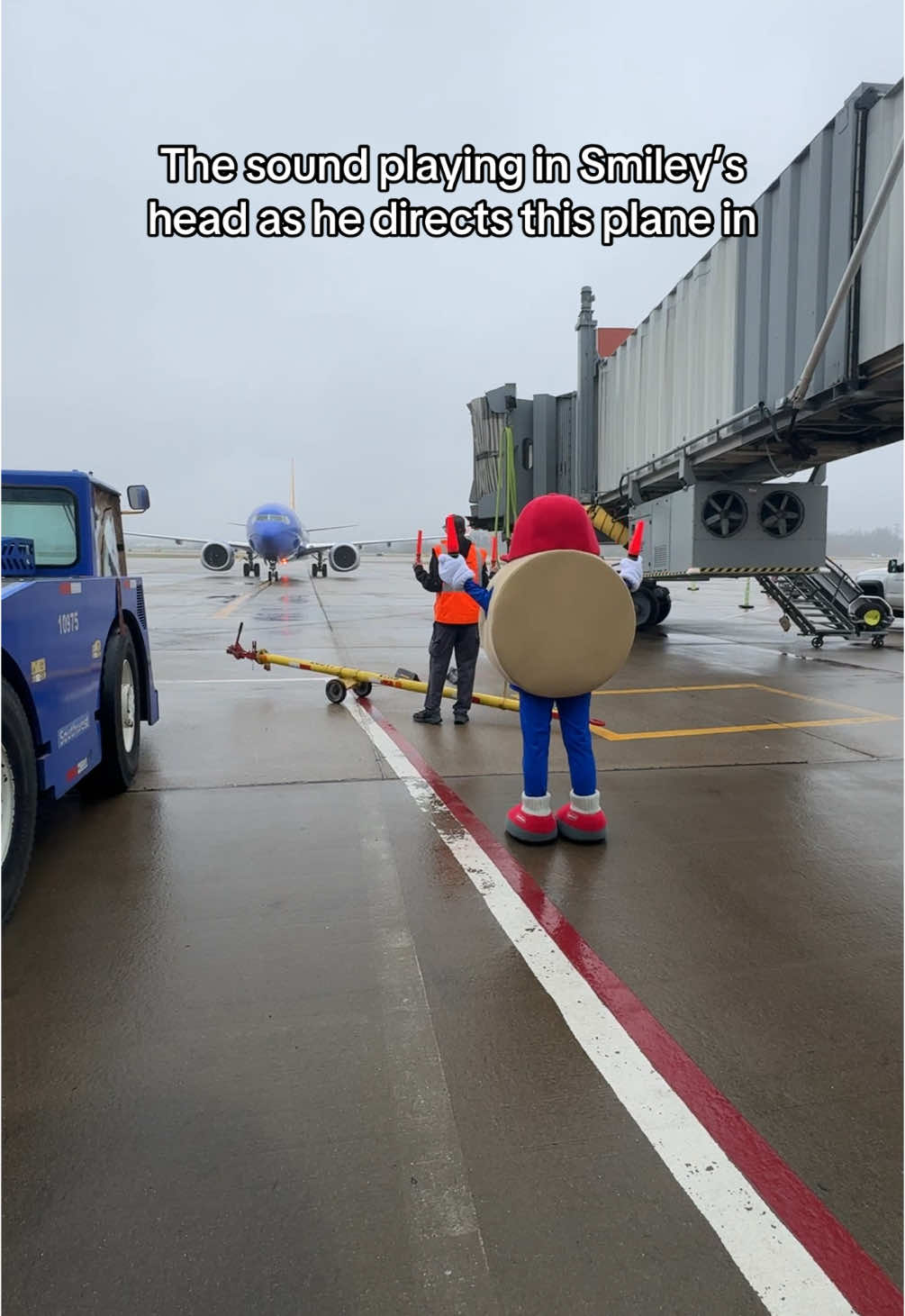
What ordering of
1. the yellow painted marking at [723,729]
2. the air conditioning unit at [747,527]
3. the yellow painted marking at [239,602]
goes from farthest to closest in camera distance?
the yellow painted marking at [239,602] → the air conditioning unit at [747,527] → the yellow painted marking at [723,729]

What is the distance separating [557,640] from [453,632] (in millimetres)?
2938

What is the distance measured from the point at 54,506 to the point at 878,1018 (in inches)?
191

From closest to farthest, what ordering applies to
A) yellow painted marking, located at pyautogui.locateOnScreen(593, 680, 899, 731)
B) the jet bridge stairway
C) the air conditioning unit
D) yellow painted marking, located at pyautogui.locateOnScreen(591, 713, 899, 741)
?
1. yellow painted marking, located at pyautogui.locateOnScreen(591, 713, 899, 741)
2. yellow painted marking, located at pyautogui.locateOnScreen(593, 680, 899, 731)
3. the air conditioning unit
4. the jet bridge stairway

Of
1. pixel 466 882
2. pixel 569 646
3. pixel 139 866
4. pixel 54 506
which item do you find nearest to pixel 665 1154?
pixel 466 882

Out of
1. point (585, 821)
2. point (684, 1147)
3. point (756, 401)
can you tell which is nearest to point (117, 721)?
point (585, 821)

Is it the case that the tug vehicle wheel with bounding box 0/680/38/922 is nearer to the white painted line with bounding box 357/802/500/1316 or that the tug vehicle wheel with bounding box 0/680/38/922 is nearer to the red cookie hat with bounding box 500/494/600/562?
the white painted line with bounding box 357/802/500/1316

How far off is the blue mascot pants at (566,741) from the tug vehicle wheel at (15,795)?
2.32 metres

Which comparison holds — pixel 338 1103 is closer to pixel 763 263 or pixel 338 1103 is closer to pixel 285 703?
pixel 285 703

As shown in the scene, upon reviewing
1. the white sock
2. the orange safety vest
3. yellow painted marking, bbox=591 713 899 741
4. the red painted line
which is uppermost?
the orange safety vest

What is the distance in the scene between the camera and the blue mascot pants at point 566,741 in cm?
436

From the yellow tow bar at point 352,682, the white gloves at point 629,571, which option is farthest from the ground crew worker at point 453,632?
the white gloves at point 629,571

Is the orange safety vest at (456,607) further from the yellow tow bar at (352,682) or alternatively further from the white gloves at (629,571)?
the white gloves at (629,571)

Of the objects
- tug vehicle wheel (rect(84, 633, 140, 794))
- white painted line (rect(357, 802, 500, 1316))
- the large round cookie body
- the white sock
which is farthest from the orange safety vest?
white painted line (rect(357, 802, 500, 1316))

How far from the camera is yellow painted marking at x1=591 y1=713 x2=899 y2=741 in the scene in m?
6.82
